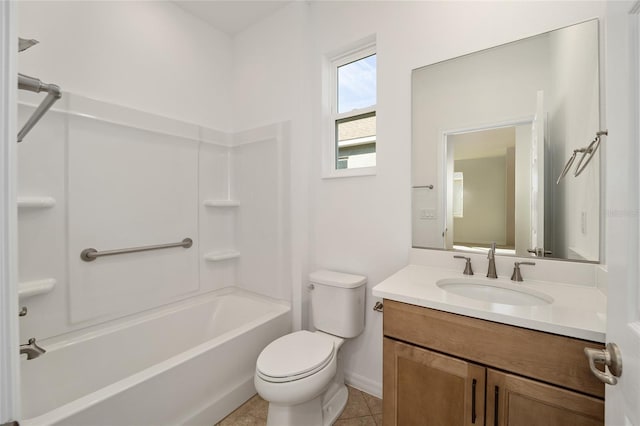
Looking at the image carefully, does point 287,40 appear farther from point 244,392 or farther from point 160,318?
point 244,392

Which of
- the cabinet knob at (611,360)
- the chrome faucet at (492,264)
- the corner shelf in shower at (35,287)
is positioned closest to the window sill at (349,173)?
the chrome faucet at (492,264)

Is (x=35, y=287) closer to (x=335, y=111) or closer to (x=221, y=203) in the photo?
(x=221, y=203)

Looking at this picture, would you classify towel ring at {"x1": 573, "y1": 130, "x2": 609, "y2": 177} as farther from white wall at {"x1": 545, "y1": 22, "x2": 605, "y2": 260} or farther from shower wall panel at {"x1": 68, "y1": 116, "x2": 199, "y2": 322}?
shower wall panel at {"x1": 68, "y1": 116, "x2": 199, "y2": 322}

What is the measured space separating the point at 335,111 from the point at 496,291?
156cm

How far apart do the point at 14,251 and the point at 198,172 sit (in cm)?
181

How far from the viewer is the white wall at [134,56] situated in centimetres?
145

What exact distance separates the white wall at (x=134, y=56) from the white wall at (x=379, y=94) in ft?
0.98

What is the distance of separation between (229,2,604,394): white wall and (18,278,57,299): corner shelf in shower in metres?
1.37

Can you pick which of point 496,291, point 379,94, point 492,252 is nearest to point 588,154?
point 492,252

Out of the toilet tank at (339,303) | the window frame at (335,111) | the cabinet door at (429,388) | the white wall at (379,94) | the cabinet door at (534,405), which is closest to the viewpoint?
the cabinet door at (534,405)

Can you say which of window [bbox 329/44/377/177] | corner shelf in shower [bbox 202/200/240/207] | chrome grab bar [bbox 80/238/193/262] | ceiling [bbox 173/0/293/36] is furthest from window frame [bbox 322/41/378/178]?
chrome grab bar [bbox 80/238/193/262]

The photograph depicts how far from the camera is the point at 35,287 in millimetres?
1364

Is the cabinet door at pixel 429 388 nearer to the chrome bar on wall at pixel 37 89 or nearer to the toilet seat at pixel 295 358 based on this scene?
the toilet seat at pixel 295 358

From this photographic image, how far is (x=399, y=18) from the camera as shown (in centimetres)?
163
